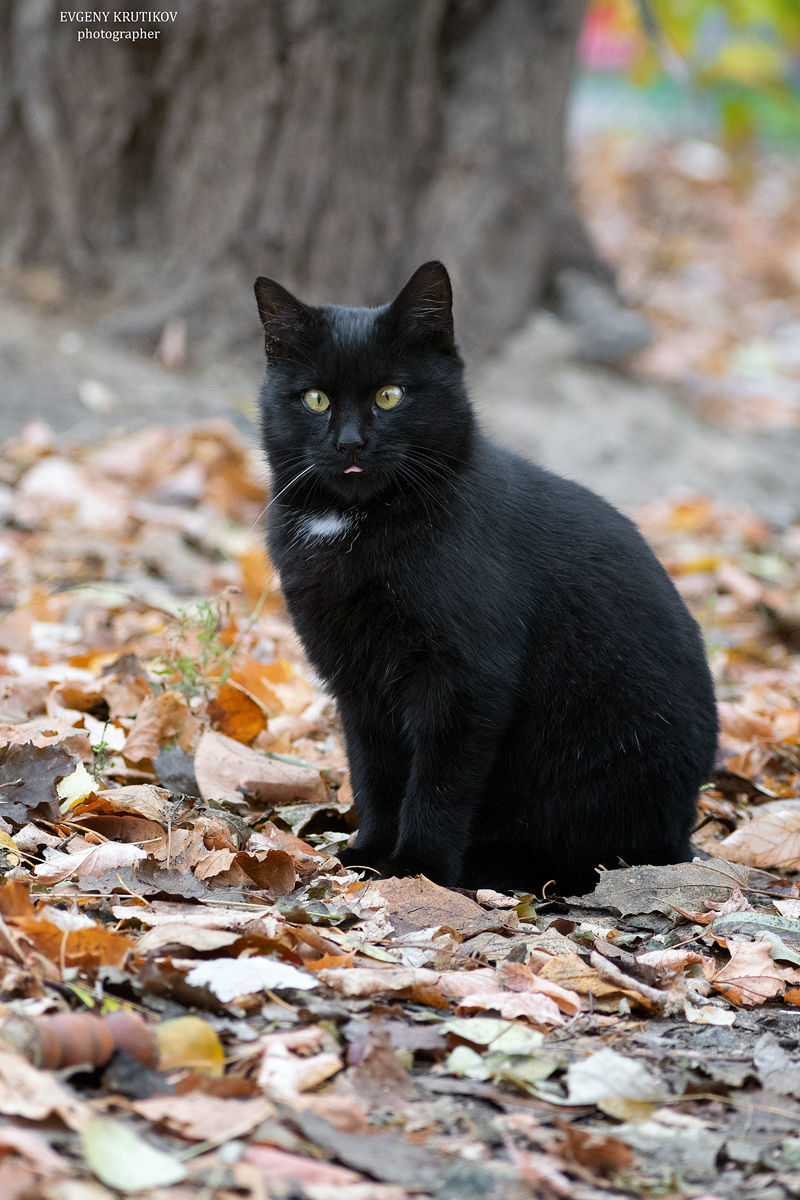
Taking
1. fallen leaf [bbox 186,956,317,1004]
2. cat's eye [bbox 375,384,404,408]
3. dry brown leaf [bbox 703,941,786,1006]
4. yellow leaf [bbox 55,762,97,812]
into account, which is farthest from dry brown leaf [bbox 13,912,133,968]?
cat's eye [bbox 375,384,404,408]

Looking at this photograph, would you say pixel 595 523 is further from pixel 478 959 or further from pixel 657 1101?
pixel 657 1101

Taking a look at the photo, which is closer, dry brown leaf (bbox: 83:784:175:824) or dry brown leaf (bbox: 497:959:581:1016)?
dry brown leaf (bbox: 497:959:581:1016)

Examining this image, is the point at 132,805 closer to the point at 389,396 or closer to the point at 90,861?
the point at 90,861

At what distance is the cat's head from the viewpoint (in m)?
2.44

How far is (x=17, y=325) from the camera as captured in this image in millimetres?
5355

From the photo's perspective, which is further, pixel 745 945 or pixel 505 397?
pixel 505 397

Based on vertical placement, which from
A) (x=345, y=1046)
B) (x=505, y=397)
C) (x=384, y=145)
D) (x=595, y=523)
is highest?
(x=384, y=145)

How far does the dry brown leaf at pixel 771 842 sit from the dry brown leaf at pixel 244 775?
1.04 meters

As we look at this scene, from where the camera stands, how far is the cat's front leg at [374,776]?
260 centimetres

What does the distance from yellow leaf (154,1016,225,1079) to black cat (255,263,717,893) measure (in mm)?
913

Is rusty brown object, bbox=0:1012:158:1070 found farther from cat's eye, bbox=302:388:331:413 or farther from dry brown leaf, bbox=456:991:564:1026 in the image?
cat's eye, bbox=302:388:331:413

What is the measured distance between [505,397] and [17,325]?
8.03 ft

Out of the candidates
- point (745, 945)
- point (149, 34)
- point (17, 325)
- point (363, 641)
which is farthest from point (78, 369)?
point (745, 945)

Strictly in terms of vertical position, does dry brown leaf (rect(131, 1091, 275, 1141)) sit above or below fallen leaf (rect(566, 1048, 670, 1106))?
above
